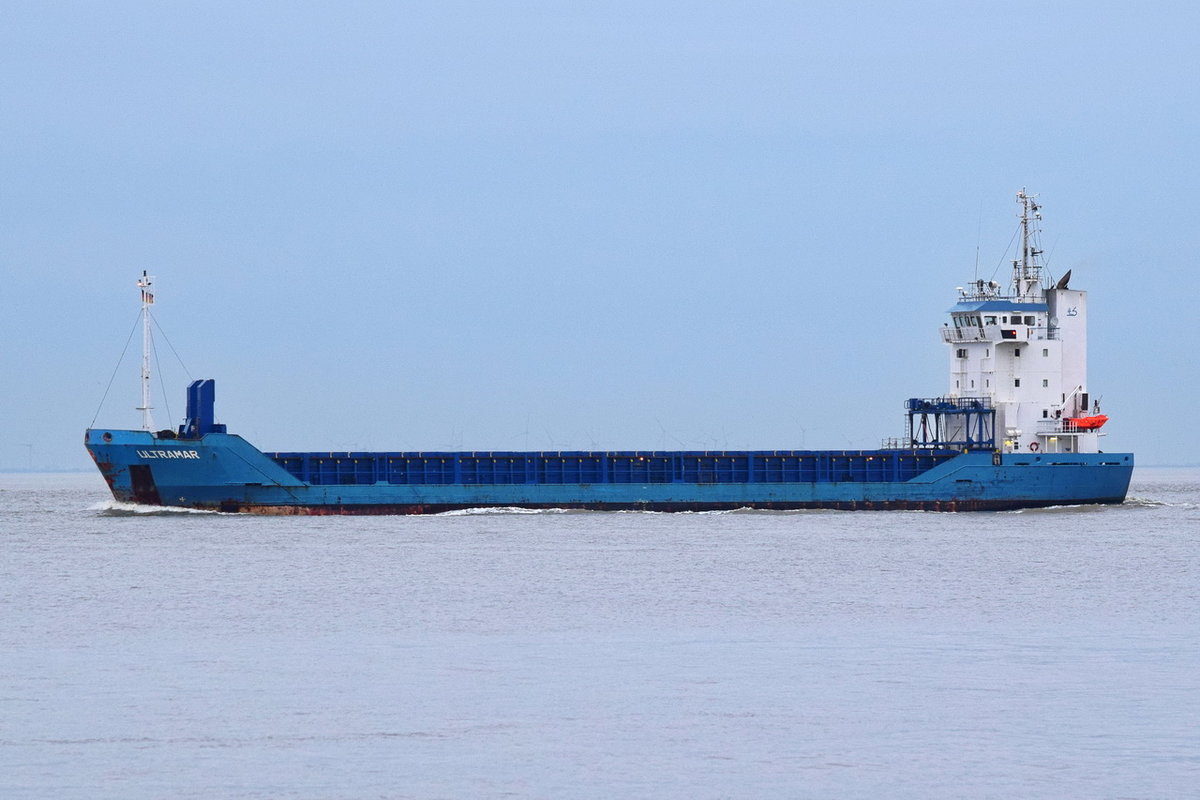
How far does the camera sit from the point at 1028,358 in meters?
57.2

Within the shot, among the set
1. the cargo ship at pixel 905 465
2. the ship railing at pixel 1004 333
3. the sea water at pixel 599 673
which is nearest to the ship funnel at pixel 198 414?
the cargo ship at pixel 905 465

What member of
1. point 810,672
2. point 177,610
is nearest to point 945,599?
point 810,672

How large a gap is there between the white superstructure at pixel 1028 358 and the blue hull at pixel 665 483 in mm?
1767

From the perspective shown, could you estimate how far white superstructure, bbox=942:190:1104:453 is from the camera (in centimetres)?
5691

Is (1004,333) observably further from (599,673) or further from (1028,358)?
(599,673)

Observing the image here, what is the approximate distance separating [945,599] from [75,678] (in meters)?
16.3

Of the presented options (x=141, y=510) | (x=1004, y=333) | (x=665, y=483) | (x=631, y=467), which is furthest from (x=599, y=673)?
(x=1004, y=333)

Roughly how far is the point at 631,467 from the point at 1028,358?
14375 millimetres

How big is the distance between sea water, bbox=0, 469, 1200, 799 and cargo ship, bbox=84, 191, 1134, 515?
A: 44.4 feet

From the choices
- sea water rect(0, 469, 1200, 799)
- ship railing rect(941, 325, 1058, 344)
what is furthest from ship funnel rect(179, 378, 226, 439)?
ship railing rect(941, 325, 1058, 344)

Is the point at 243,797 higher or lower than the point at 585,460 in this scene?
lower

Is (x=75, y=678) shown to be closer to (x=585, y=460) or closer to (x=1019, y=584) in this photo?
(x=1019, y=584)

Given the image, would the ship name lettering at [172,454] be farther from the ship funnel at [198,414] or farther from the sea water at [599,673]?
the sea water at [599,673]

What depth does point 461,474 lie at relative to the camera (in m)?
57.1
